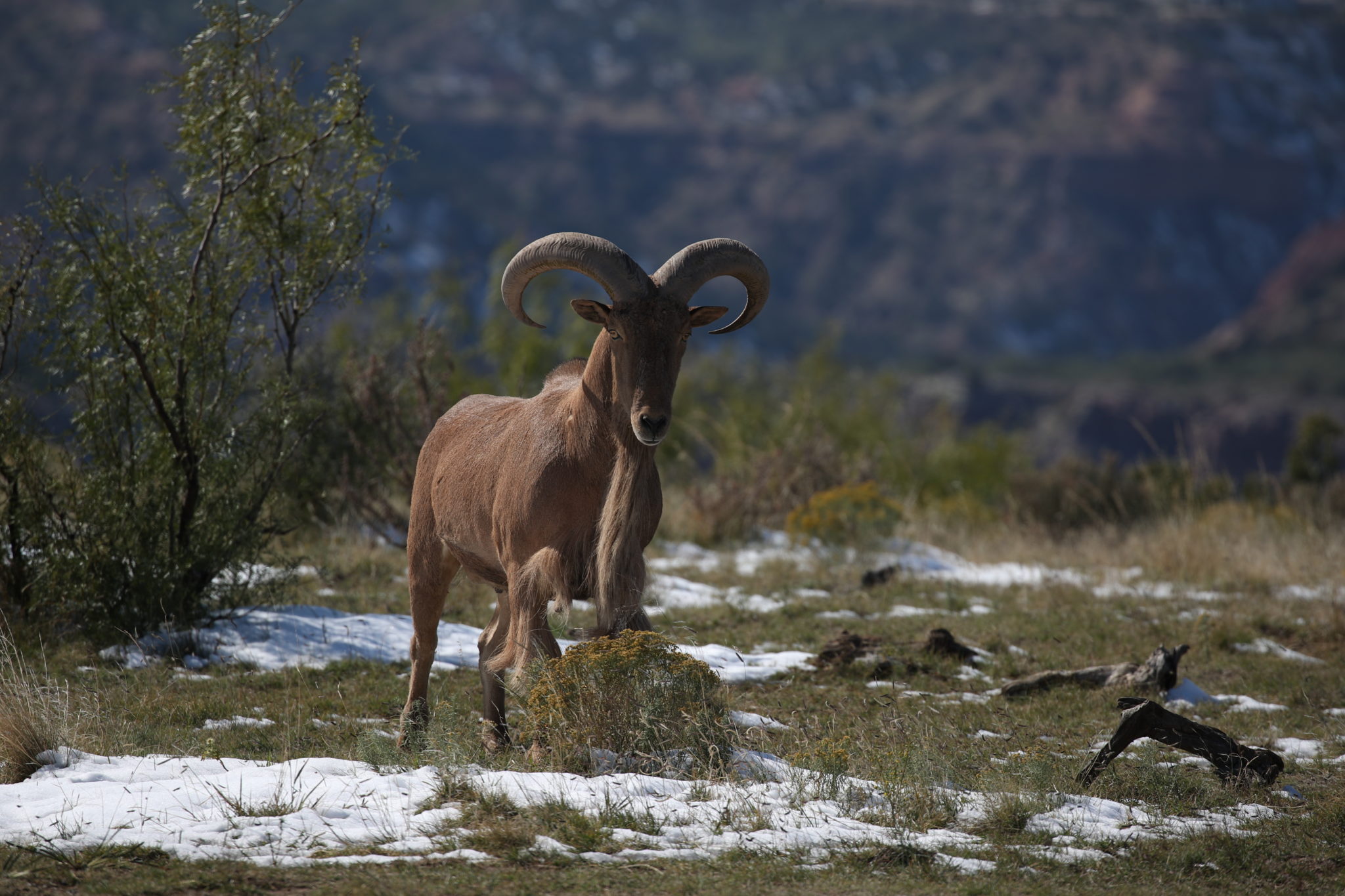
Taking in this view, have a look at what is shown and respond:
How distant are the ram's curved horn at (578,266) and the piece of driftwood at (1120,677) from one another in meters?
3.97

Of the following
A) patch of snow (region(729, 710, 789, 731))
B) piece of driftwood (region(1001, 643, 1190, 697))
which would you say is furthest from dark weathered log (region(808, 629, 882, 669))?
patch of snow (region(729, 710, 789, 731))

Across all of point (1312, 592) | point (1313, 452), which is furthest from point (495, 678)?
Answer: point (1313, 452)

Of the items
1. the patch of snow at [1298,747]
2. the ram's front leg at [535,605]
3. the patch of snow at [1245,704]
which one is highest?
the ram's front leg at [535,605]

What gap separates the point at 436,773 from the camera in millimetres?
5734

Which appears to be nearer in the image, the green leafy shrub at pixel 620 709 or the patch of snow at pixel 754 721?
the green leafy shrub at pixel 620 709

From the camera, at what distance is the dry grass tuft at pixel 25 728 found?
573cm

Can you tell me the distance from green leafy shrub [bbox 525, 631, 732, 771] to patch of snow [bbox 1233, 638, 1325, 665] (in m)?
5.47

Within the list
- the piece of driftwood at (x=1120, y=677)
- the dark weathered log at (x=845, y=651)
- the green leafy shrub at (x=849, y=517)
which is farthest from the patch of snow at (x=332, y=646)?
the green leafy shrub at (x=849, y=517)

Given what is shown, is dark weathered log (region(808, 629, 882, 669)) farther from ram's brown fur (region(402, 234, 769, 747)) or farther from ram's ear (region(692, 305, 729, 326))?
ram's ear (region(692, 305, 729, 326))

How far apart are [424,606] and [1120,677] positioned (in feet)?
15.5

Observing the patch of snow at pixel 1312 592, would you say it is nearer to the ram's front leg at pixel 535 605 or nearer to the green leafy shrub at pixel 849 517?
the green leafy shrub at pixel 849 517

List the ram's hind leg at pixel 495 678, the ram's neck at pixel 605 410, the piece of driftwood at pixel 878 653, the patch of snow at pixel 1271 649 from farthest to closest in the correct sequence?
the patch of snow at pixel 1271 649, the piece of driftwood at pixel 878 653, the ram's hind leg at pixel 495 678, the ram's neck at pixel 605 410

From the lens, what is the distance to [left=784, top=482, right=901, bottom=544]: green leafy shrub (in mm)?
13766

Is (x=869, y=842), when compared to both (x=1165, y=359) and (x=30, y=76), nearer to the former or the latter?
(x=1165, y=359)
